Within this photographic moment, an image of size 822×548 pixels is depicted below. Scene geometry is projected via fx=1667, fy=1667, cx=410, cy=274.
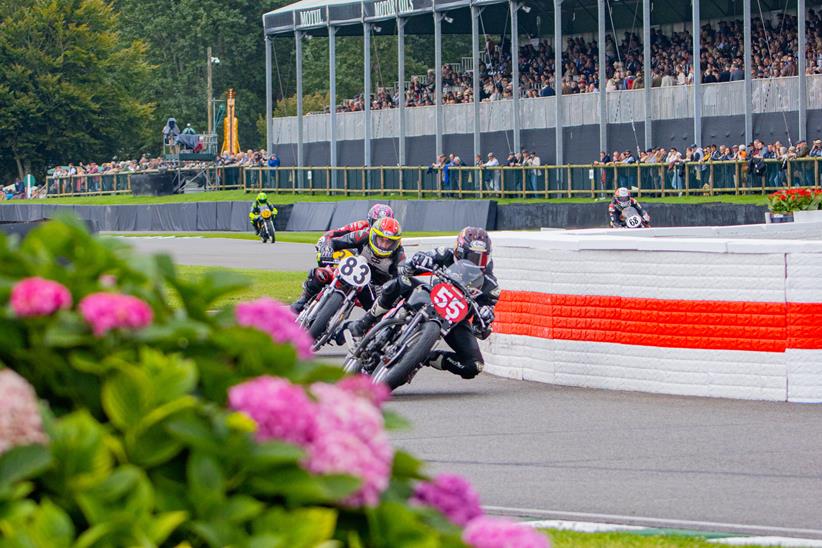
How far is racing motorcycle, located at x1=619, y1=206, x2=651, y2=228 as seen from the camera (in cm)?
2708

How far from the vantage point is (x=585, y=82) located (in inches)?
1863

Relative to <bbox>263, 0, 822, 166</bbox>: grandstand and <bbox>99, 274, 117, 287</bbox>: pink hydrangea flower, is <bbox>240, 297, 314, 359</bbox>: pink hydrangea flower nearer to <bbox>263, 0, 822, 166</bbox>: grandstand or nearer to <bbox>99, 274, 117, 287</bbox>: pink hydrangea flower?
<bbox>99, 274, 117, 287</bbox>: pink hydrangea flower

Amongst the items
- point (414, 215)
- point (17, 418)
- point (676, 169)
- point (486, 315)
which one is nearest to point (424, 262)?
point (486, 315)

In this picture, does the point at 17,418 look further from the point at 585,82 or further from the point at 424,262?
the point at 585,82

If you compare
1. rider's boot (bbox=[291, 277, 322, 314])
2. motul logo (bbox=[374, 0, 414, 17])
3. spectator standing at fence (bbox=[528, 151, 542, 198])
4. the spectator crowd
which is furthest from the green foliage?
motul logo (bbox=[374, 0, 414, 17])

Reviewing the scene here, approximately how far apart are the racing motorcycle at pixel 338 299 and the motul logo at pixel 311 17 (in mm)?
40679

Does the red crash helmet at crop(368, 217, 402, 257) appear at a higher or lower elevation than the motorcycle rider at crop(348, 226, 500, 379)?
higher

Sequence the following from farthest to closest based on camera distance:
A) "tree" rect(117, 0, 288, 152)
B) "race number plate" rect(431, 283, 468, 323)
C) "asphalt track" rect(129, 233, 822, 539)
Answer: "tree" rect(117, 0, 288, 152)
"race number plate" rect(431, 283, 468, 323)
"asphalt track" rect(129, 233, 822, 539)

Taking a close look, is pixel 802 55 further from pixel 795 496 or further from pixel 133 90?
pixel 133 90

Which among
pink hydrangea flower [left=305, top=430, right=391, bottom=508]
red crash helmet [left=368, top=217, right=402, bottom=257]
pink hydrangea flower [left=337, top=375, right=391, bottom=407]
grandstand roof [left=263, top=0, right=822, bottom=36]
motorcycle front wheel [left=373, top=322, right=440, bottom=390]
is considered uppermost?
grandstand roof [left=263, top=0, right=822, bottom=36]

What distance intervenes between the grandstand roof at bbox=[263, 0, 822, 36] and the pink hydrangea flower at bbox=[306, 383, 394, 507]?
4387 centimetres

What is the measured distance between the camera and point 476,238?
1297 centimetres

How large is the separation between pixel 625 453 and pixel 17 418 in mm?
7563

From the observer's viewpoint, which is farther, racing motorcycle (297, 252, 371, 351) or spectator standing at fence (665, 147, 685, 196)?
spectator standing at fence (665, 147, 685, 196)
